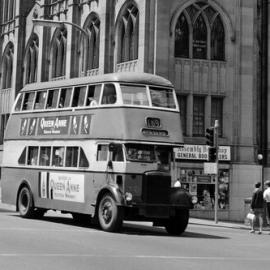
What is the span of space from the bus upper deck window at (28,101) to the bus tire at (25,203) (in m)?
2.82

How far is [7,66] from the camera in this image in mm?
46250

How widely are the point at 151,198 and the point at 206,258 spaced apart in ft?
16.5

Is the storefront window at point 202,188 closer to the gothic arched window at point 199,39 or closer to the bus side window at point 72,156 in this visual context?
the gothic arched window at point 199,39

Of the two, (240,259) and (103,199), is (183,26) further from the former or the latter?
(240,259)

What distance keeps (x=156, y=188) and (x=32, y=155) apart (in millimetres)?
5482

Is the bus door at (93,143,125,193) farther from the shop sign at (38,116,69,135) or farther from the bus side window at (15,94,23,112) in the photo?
the bus side window at (15,94,23,112)

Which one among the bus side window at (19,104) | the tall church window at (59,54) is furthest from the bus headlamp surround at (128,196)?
the tall church window at (59,54)

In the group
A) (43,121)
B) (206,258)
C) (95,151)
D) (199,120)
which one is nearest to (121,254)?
(206,258)

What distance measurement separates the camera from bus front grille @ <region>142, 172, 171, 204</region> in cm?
1717

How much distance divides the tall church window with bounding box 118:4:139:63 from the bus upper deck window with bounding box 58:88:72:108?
12.5 m

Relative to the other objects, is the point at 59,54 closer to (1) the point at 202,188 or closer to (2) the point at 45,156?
(1) the point at 202,188

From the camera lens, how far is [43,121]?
20.4m

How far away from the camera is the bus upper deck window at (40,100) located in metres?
20.7

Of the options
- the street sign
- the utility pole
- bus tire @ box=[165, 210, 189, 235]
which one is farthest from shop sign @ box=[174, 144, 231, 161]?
bus tire @ box=[165, 210, 189, 235]
